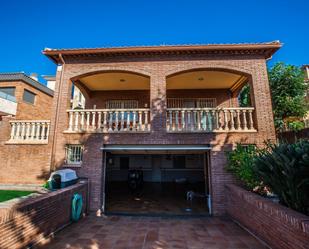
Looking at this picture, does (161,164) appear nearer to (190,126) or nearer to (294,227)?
(190,126)

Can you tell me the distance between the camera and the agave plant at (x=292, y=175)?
11.3 feet

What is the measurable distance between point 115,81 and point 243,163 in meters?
7.39

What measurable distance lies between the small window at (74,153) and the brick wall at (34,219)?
75.1 inches

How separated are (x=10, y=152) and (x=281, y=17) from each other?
1430 centimetres

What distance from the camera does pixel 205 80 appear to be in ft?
30.4

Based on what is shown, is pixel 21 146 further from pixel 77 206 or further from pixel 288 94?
pixel 288 94

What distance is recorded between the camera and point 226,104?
1031 cm

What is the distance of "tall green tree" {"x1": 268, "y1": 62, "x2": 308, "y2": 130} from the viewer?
1067cm

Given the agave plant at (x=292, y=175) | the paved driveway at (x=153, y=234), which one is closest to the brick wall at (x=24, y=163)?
the paved driveway at (x=153, y=234)

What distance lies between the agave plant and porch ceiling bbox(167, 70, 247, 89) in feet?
17.8

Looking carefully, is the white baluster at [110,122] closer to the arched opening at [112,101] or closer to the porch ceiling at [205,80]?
the arched opening at [112,101]

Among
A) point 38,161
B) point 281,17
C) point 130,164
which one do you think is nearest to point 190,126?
point 38,161

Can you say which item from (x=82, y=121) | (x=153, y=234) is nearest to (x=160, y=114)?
(x=82, y=121)

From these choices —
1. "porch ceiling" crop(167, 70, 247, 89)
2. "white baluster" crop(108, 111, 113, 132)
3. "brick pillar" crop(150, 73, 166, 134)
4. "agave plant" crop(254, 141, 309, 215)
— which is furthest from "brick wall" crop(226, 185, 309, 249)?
"porch ceiling" crop(167, 70, 247, 89)
